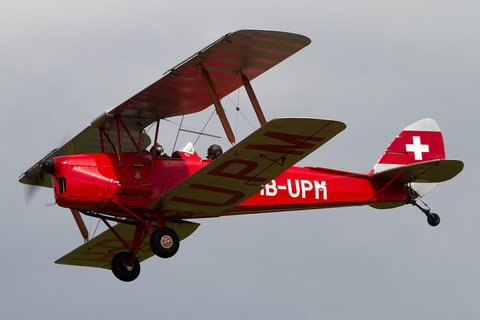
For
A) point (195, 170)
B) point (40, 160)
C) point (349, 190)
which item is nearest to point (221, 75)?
point (195, 170)

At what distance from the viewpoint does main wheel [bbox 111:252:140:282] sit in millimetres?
13141

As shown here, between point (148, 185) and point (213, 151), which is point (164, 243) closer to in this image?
point (148, 185)

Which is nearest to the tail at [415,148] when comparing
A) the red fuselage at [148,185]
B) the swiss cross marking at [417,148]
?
the swiss cross marking at [417,148]

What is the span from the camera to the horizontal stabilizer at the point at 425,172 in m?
13.2

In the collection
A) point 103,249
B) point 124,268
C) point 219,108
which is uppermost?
point 219,108

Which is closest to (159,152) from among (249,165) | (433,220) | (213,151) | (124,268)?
(213,151)

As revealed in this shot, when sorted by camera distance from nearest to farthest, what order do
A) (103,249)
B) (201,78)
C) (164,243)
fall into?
(164,243)
(201,78)
(103,249)

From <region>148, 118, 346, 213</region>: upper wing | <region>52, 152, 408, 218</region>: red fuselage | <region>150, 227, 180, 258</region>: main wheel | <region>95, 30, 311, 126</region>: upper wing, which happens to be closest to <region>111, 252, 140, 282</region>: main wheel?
<region>52, 152, 408, 218</region>: red fuselage

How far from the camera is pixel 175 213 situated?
13219 millimetres

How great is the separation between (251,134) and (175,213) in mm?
3190

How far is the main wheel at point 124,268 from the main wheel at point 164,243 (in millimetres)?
1275

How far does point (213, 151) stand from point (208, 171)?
1760mm

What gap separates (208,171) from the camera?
11617 mm

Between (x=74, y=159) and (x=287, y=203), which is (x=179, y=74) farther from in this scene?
(x=287, y=203)
